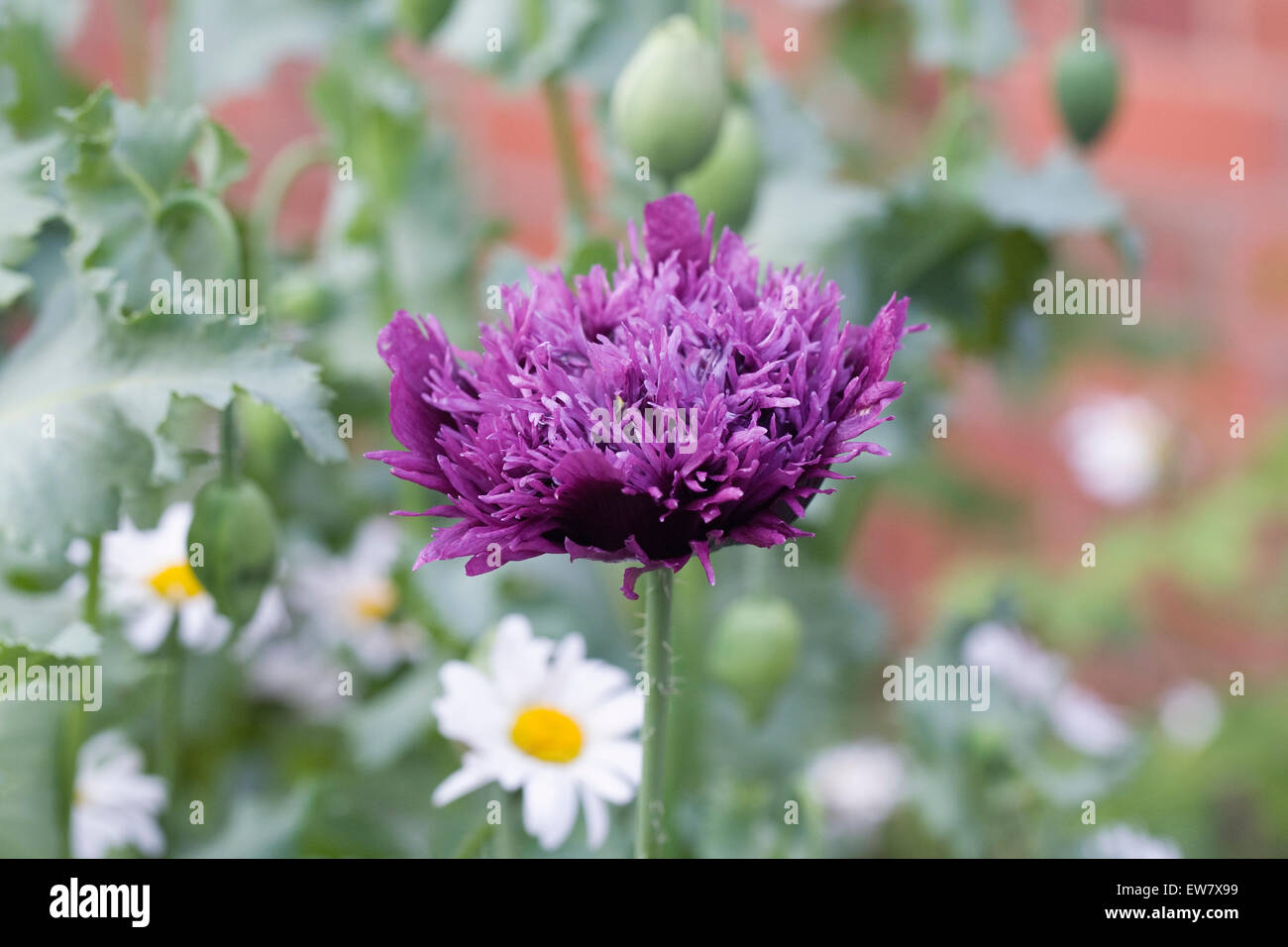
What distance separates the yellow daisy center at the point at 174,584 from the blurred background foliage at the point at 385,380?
1.4 inches

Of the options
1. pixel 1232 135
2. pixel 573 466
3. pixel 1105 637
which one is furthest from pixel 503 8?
pixel 1232 135

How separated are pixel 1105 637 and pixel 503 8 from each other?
0.73 meters

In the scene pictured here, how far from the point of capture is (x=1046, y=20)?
4.22 ft

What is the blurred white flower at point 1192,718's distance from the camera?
102cm

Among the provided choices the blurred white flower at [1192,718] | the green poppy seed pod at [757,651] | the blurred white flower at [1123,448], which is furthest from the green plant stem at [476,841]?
the blurred white flower at [1123,448]

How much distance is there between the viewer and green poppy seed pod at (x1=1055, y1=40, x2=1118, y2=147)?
64 cm

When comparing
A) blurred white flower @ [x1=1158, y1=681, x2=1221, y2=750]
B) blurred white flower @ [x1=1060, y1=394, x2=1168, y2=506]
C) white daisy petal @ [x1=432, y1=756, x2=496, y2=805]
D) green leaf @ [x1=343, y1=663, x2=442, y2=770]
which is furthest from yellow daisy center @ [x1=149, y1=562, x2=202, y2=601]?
blurred white flower @ [x1=1060, y1=394, x2=1168, y2=506]

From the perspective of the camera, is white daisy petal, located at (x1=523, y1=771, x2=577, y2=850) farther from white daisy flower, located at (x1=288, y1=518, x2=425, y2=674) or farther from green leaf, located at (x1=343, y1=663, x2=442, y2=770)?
white daisy flower, located at (x1=288, y1=518, x2=425, y2=674)

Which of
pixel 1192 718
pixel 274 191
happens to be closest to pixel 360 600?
pixel 274 191

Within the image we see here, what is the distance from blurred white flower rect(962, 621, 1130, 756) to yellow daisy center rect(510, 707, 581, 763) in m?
0.28

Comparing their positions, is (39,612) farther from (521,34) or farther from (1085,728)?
(1085,728)

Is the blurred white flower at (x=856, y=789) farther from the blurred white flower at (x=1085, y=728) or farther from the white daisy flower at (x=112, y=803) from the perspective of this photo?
the white daisy flower at (x=112, y=803)

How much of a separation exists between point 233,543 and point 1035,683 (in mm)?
415

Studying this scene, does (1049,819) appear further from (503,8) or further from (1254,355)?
(1254,355)
